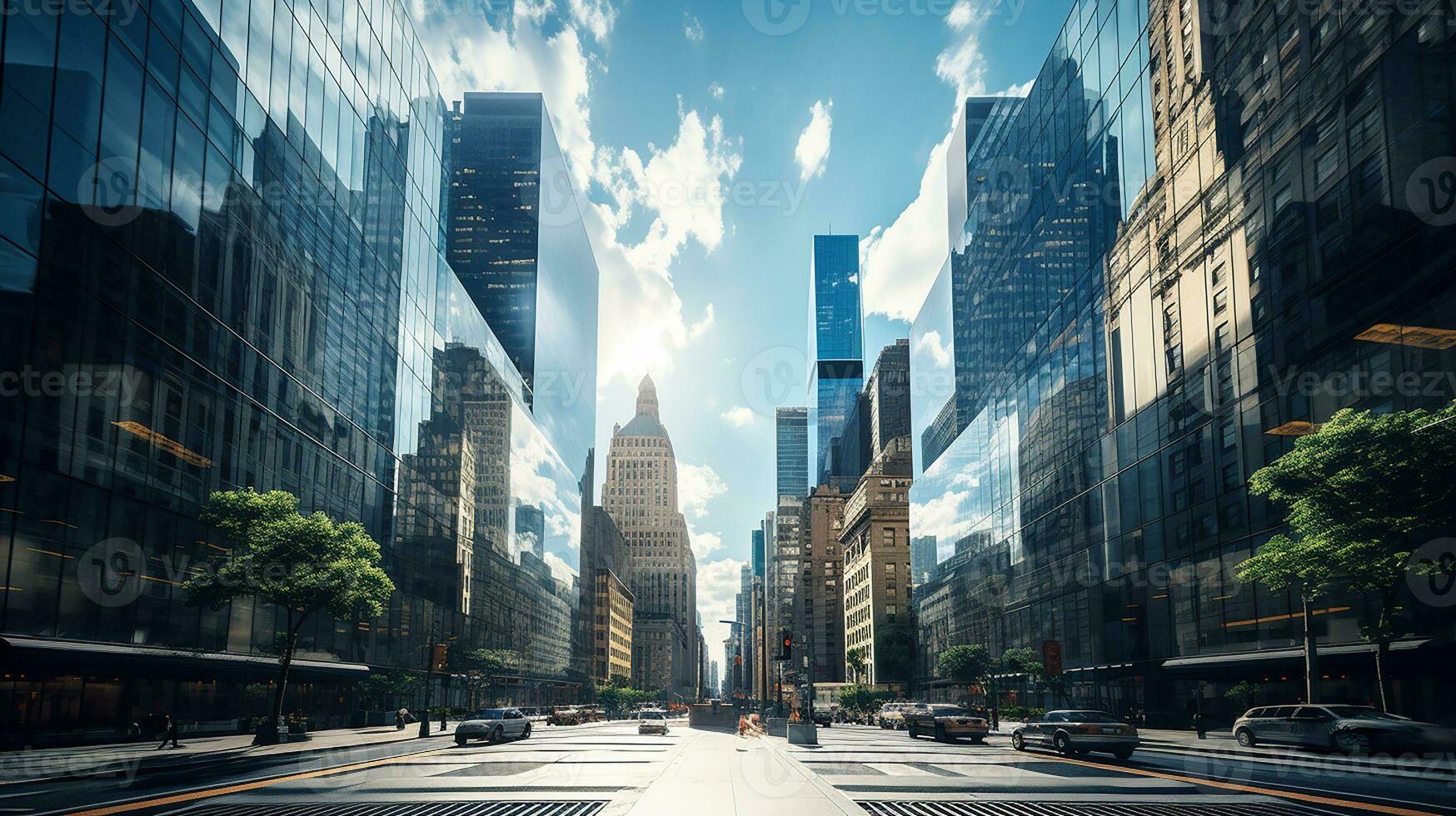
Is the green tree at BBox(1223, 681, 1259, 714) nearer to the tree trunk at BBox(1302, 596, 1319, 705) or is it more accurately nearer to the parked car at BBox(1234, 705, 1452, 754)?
the tree trunk at BBox(1302, 596, 1319, 705)

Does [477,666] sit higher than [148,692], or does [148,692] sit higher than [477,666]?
[148,692]

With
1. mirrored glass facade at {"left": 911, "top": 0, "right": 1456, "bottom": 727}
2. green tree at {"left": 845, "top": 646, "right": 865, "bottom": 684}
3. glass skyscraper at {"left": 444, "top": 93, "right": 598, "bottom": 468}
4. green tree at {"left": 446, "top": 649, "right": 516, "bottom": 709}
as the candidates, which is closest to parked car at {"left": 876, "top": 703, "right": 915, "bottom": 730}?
mirrored glass facade at {"left": 911, "top": 0, "right": 1456, "bottom": 727}

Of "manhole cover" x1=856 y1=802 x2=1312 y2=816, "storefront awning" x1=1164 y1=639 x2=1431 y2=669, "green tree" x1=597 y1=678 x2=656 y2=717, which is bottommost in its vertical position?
"green tree" x1=597 y1=678 x2=656 y2=717

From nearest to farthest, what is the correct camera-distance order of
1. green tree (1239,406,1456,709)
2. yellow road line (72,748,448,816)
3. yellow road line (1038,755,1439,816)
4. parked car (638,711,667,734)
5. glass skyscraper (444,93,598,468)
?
yellow road line (1038,755,1439,816) < yellow road line (72,748,448,816) < green tree (1239,406,1456,709) < parked car (638,711,667,734) < glass skyscraper (444,93,598,468)

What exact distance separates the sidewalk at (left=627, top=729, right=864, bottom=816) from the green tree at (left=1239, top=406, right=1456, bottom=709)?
733 inches

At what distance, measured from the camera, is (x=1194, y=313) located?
47.1m

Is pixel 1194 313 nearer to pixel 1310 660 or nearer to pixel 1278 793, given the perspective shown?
pixel 1310 660

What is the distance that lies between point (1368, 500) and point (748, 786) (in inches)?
877

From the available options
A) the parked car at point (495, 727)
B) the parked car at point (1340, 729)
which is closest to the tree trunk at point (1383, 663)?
the parked car at point (1340, 729)

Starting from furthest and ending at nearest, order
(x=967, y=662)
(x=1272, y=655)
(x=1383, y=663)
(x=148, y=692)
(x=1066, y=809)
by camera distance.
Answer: (x=967, y=662)
(x=148, y=692)
(x=1272, y=655)
(x=1383, y=663)
(x=1066, y=809)

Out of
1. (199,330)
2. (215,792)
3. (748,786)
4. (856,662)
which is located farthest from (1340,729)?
(856,662)

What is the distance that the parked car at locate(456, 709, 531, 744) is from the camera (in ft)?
137

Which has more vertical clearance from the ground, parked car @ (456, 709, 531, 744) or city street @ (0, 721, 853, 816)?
city street @ (0, 721, 853, 816)

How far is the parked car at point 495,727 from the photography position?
4175 centimetres
